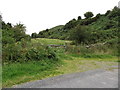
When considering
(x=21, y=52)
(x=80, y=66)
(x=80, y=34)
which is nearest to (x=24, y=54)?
(x=21, y=52)

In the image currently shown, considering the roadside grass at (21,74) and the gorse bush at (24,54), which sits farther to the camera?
the gorse bush at (24,54)

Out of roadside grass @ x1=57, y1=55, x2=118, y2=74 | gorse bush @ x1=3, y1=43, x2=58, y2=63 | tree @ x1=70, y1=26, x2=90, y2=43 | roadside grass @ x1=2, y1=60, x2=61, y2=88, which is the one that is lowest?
roadside grass @ x1=57, y1=55, x2=118, y2=74

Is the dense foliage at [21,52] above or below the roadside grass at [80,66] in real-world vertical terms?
above

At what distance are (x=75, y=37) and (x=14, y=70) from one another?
42.1ft

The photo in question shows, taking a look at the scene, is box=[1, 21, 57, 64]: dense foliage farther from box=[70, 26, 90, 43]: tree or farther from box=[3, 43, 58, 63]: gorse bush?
box=[70, 26, 90, 43]: tree

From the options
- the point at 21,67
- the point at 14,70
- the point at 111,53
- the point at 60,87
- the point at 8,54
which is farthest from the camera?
the point at 111,53

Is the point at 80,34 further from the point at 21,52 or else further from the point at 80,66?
the point at 21,52

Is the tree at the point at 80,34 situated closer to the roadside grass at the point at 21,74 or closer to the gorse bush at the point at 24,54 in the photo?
the gorse bush at the point at 24,54

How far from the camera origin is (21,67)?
555 centimetres

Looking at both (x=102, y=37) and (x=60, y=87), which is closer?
(x=60, y=87)

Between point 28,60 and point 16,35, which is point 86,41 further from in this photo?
point 28,60

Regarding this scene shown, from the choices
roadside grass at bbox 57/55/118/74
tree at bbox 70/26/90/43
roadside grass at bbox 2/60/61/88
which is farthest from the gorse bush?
tree at bbox 70/26/90/43

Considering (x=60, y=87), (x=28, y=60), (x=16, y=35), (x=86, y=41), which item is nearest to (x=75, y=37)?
(x=86, y=41)

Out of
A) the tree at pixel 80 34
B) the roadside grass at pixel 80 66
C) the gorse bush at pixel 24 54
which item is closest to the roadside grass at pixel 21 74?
the roadside grass at pixel 80 66
